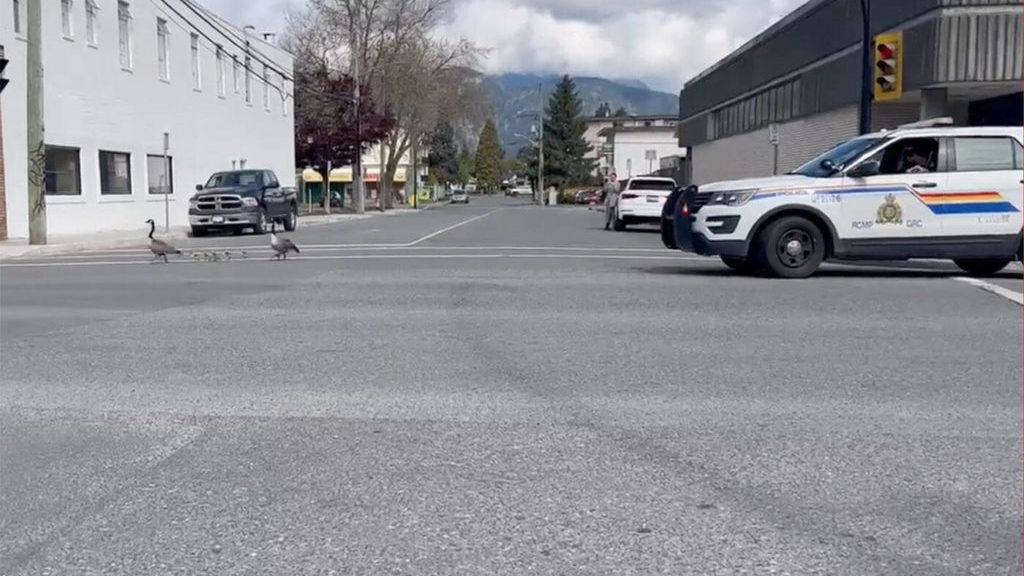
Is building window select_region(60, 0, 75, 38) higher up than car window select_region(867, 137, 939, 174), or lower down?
higher up

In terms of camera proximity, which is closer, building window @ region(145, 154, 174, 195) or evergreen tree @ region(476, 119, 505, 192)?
building window @ region(145, 154, 174, 195)

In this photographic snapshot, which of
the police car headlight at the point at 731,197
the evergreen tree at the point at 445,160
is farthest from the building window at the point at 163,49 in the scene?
the evergreen tree at the point at 445,160

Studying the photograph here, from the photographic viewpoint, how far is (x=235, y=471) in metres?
5.75

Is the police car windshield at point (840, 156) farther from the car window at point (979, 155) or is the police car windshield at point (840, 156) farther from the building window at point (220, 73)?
the building window at point (220, 73)

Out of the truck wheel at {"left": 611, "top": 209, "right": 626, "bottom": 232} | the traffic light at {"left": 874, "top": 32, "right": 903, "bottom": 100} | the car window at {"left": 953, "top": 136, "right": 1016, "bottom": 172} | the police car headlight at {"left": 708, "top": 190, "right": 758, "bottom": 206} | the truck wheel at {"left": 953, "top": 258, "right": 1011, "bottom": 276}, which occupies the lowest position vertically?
the truck wheel at {"left": 953, "top": 258, "right": 1011, "bottom": 276}

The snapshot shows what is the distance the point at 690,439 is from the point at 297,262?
13.5m

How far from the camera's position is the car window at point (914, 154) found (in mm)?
13984

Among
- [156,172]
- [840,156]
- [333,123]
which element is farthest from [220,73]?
[840,156]

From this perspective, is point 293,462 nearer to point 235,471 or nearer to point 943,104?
point 235,471

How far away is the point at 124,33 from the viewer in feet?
114

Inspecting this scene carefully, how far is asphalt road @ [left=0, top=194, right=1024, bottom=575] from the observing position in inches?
183

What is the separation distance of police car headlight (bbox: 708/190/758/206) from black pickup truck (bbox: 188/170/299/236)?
Result: 62.7 ft

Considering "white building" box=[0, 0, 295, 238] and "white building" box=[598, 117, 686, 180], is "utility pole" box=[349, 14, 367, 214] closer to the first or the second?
"white building" box=[0, 0, 295, 238]

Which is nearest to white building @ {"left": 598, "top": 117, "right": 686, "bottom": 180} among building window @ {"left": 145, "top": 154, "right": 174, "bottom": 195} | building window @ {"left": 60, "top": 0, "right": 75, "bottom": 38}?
building window @ {"left": 145, "top": 154, "right": 174, "bottom": 195}
